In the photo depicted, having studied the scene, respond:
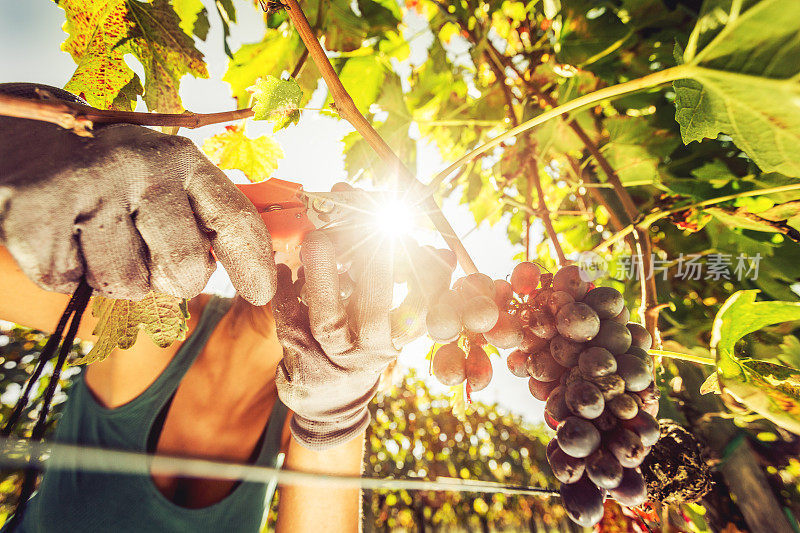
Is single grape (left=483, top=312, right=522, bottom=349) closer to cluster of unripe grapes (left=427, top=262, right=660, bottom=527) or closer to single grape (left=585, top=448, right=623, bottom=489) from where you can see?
cluster of unripe grapes (left=427, top=262, right=660, bottom=527)

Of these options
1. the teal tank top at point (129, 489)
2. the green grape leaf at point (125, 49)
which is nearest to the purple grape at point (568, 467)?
the green grape leaf at point (125, 49)

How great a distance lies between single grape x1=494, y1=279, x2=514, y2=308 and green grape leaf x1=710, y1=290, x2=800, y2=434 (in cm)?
60

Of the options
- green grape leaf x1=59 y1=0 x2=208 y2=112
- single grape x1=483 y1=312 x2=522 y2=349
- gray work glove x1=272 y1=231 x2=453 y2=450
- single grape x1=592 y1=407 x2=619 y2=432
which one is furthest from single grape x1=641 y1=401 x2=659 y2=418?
green grape leaf x1=59 y1=0 x2=208 y2=112

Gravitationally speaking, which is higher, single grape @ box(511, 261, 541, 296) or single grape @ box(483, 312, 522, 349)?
single grape @ box(511, 261, 541, 296)

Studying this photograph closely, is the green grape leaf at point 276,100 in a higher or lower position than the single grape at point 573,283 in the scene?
higher

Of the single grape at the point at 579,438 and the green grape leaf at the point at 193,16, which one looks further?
the green grape leaf at the point at 193,16

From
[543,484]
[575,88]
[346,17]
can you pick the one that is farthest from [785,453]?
[543,484]

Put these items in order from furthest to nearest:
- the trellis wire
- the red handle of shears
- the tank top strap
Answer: the tank top strap, the trellis wire, the red handle of shears

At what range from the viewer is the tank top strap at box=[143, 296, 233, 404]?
5.46 ft

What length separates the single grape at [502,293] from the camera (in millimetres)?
896

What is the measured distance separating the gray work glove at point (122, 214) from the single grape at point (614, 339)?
2.58 feet

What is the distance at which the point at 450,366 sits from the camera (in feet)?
2.73

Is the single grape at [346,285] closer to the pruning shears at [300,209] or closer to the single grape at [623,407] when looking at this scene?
the pruning shears at [300,209]

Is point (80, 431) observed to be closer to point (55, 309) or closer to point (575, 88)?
point (55, 309)
